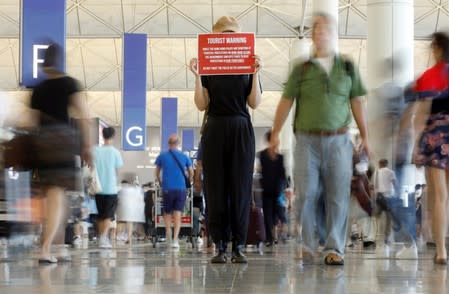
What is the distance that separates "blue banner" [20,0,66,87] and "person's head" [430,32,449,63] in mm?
6268

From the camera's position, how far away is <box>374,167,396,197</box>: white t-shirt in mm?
11219

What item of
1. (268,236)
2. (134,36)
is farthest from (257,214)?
(134,36)

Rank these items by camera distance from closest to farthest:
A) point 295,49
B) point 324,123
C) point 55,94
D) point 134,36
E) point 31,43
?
point 324,123 → point 55,94 → point 31,43 → point 134,36 → point 295,49

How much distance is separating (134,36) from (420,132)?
1606 cm

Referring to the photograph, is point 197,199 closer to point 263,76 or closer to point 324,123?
point 324,123

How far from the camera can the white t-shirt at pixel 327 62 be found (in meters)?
6.12

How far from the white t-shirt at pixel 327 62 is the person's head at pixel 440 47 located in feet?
4.06

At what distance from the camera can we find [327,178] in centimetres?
612

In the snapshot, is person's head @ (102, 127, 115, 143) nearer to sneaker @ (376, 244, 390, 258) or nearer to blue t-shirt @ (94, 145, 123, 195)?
blue t-shirt @ (94, 145, 123, 195)

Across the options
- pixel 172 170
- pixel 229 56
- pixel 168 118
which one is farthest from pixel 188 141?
pixel 229 56

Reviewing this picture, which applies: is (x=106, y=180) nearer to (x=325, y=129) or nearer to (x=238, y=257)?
(x=238, y=257)

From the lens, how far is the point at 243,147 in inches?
249

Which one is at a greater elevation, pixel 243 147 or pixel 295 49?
pixel 295 49

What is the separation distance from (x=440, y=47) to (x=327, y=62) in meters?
1.32
